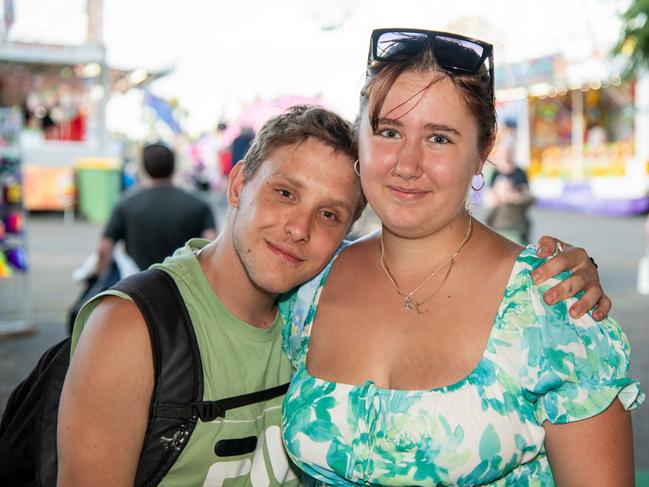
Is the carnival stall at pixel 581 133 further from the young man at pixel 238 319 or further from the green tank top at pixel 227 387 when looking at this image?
the green tank top at pixel 227 387

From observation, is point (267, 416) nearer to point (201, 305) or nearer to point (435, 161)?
point (201, 305)

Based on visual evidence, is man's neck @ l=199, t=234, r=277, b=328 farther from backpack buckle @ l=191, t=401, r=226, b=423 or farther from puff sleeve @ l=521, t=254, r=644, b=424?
puff sleeve @ l=521, t=254, r=644, b=424

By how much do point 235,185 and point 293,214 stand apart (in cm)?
28

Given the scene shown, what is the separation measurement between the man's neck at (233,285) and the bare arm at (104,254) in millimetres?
4041

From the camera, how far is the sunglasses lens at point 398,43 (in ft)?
6.71

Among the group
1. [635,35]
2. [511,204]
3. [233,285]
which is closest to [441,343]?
[233,285]

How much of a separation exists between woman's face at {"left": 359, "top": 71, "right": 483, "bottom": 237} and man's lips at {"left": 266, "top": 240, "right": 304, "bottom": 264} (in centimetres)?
29

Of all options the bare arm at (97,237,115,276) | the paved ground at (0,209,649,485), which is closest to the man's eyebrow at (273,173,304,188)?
the paved ground at (0,209,649,485)

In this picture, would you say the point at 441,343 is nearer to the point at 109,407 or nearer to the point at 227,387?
the point at 227,387

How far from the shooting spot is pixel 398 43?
207 centimetres

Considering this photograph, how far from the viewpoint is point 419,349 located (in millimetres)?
2006

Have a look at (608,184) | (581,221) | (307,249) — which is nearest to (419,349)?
(307,249)

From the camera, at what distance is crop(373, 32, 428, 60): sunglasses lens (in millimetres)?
→ 2045

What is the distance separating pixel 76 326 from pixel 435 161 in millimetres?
1007
